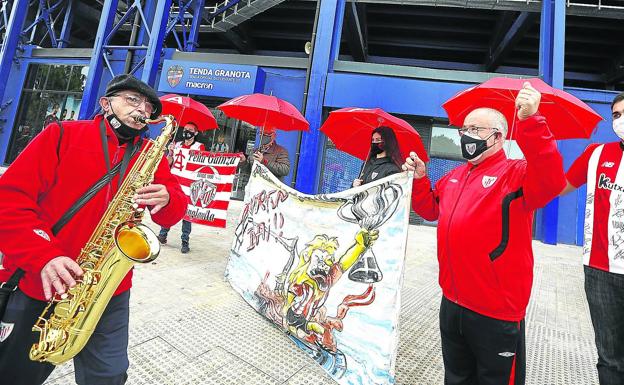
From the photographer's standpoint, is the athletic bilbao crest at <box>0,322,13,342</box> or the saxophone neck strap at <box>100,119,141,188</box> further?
the saxophone neck strap at <box>100,119,141,188</box>

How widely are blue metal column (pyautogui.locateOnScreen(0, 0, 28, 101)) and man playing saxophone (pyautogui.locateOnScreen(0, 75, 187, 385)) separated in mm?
17670

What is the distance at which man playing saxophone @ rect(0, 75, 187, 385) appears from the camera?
4.39 feet

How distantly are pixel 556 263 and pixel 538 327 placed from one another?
4378 millimetres

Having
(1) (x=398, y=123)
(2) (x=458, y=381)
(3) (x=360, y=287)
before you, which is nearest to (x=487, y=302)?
(2) (x=458, y=381)

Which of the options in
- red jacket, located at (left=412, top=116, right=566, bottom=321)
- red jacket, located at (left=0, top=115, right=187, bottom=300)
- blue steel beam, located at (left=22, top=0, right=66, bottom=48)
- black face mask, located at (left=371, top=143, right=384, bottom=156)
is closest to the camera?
red jacket, located at (left=0, top=115, right=187, bottom=300)

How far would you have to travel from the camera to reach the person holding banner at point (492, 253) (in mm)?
1592

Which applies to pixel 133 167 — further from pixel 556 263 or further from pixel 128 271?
pixel 556 263

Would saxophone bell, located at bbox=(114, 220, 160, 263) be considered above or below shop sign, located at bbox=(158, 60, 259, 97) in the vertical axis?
below

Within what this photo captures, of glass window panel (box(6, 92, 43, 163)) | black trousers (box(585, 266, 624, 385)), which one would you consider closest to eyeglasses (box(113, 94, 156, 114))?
black trousers (box(585, 266, 624, 385))

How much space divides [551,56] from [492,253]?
12.0 m

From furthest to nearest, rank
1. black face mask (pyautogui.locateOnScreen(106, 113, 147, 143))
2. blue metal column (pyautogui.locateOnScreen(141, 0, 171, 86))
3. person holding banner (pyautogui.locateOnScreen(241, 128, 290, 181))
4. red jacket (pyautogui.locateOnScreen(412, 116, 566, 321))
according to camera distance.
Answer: blue metal column (pyautogui.locateOnScreen(141, 0, 171, 86))
person holding banner (pyautogui.locateOnScreen(241, 128, 290, 181))
black face mask (pyautogui.locateOnScreen(106, 113, 147, 143))
red jacket (pyautogui.locateOnScreen(412, 116, 566, 321))

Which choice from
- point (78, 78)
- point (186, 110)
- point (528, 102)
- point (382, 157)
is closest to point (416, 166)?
point (528, 102)

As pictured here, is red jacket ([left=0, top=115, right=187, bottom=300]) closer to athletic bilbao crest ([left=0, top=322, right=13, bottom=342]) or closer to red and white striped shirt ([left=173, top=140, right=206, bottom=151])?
athletic bilbao crest ([left=0, top=322, right=13, bottom=342])

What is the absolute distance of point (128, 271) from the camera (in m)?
1.66
